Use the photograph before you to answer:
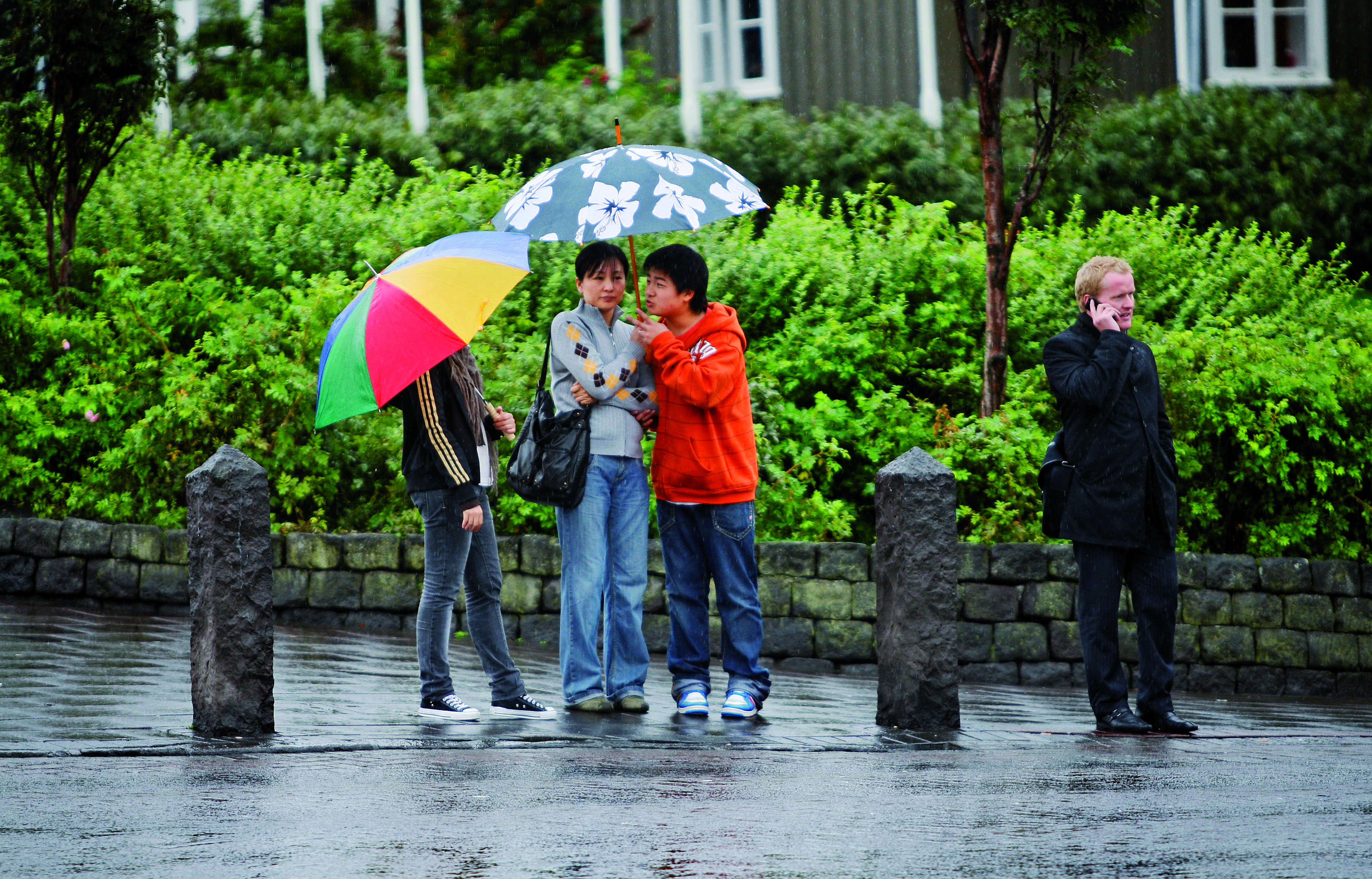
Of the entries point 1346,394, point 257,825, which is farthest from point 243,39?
point 257,825

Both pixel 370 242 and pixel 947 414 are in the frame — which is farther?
pixel 370 242

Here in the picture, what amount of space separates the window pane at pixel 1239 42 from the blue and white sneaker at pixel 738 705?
1475 centimetres

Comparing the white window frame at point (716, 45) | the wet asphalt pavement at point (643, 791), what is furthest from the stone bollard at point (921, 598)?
the white window frame at point (716, 45)

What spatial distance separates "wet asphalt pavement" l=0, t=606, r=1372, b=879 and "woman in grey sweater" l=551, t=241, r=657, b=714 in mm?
Result: 267

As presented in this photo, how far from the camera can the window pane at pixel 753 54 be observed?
→ 19.3 m

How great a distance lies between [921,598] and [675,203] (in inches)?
74.5

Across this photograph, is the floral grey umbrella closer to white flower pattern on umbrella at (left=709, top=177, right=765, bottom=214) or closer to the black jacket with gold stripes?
white flower pattern on umbrella at (left=709, top=177, right=765, bottom=214)

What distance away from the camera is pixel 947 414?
31.4 feet

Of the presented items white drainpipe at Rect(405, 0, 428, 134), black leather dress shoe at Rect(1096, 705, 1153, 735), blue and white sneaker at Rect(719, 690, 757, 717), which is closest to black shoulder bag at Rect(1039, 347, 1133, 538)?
black leather dress shoe at Rect(1096, 705, 1153, 735)

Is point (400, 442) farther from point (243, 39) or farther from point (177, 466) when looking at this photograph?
point (243, 39)

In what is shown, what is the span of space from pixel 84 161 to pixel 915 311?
6.40m

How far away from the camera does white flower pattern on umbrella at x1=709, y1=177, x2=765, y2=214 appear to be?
6188 mm

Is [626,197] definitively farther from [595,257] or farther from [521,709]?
[521,709]

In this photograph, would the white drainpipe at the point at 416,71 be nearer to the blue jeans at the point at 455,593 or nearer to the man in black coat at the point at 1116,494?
the blue jeans at the point at 455,593
